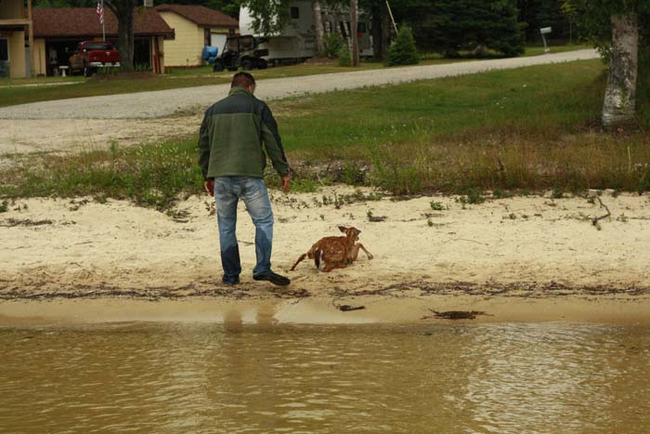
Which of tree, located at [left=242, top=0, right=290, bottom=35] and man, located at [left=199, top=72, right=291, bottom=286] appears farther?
tree, located at [left=242, top=0, right=290, bottom=35]

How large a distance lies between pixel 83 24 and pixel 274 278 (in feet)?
189

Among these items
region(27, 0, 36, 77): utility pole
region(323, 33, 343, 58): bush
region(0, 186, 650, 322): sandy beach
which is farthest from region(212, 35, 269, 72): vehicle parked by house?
region(0, 186, 650, 322): sandy beach

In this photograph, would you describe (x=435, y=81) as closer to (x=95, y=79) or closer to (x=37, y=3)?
(x=95, y=79)

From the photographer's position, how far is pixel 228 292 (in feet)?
34.4

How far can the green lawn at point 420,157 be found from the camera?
1448 cm

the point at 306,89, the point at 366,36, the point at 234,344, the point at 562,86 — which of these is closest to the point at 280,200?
the point at 234,344

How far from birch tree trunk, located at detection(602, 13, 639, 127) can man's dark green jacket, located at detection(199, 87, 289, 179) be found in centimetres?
1054

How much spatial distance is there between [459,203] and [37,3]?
68.6 m

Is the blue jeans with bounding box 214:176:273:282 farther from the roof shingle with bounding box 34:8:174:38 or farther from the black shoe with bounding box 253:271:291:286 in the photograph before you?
the roof shingle with bounding box 34:8:174:38

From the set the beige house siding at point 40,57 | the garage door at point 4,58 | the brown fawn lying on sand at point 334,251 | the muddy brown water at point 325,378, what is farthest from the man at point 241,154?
the beige house siding at point 40,57

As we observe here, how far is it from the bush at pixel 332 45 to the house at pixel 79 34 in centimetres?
1232

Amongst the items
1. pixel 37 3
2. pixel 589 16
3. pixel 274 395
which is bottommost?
pixel 274 395

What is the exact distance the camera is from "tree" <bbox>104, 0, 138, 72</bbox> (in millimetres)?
43219

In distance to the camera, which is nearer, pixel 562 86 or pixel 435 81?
pixel 562 86
